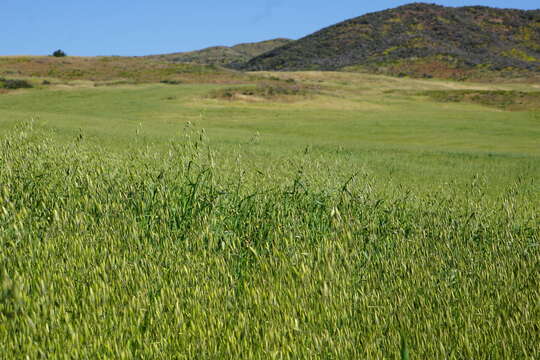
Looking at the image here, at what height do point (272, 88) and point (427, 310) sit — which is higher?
point (272, 88)

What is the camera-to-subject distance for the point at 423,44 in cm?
10256

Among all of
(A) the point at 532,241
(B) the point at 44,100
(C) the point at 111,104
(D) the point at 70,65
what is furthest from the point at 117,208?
(D) the point at 70,65

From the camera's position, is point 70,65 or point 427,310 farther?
point 70,65

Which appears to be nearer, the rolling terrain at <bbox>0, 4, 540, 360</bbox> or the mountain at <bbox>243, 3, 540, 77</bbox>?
the rolling terrain at <bbox>0, 4, 540, 360</bbox>

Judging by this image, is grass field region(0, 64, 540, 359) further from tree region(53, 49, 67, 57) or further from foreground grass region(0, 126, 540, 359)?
tree region(53, 49, 67, 57)

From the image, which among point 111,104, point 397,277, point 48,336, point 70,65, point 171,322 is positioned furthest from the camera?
point 70,65

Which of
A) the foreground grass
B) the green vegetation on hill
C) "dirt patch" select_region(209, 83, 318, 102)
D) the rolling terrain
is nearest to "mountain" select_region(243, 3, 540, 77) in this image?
the green vegetation on hill

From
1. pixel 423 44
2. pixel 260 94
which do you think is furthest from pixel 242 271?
pixel 423 44

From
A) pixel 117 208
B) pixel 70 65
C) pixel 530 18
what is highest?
pixel 530 18

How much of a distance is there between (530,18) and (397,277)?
134 metres

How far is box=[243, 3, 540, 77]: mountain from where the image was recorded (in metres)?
93.8

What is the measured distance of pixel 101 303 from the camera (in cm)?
309

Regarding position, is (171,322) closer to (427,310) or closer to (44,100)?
(427,310)

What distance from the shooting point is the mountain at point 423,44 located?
308ft
